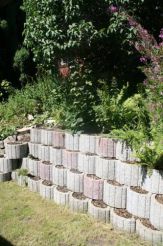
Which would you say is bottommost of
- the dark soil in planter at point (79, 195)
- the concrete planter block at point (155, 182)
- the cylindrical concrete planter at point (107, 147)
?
the dark soil in planter at point (79, 195)

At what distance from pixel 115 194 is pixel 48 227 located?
94cm

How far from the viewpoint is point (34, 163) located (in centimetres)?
678

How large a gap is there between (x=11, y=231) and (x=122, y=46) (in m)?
3.25

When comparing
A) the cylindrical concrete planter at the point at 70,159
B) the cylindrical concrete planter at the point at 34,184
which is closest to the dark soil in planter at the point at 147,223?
the cylindrical concrete planter at the point at 70,159

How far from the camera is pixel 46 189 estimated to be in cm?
633

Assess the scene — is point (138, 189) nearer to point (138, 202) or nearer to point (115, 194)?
point (138, 202)

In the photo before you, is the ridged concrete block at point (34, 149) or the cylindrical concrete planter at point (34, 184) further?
the ridged concrete block at point (34, 149)

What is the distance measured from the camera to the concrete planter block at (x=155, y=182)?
4.96m

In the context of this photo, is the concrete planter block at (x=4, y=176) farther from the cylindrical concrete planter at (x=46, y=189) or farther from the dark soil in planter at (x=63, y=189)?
the dark soil in planter at (x=63, y=189)

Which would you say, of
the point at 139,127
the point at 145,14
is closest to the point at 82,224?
the point at 139,127

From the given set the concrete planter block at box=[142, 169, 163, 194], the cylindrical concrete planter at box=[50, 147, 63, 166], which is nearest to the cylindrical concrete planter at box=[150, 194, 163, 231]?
the concrete planter block at box=[142, 169, 163, 194]

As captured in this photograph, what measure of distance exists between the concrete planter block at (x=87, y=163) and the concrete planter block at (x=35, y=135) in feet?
3.63

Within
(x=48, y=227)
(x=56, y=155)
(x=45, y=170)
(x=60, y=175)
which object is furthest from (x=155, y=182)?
(x=45, y=170)

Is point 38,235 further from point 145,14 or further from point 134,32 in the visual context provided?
point 145,14
